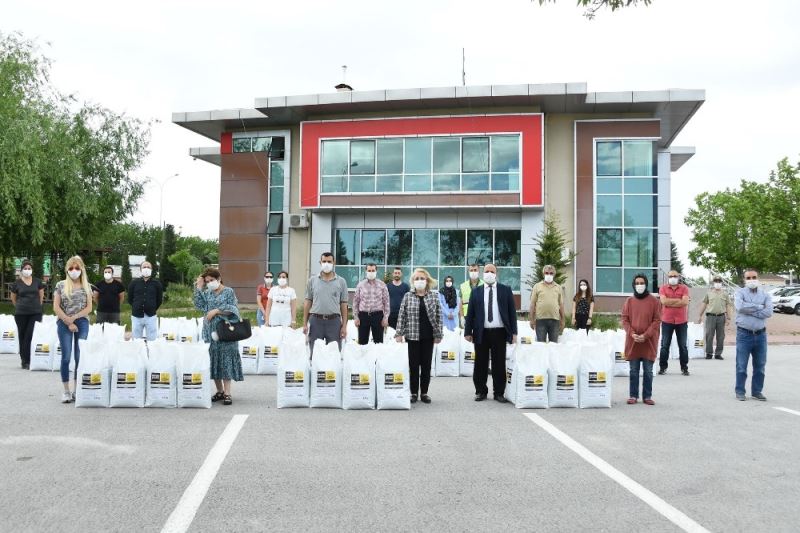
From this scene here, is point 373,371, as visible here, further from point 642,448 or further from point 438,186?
point 438,186

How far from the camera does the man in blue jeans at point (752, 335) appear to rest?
32.9 feet

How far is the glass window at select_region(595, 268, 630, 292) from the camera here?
92.4ft

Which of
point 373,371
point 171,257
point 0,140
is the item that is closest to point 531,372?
point 373,371

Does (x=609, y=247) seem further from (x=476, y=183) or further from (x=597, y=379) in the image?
(x=597, y=379)

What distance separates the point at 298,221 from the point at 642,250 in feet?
45.2

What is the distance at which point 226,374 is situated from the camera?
924 cm

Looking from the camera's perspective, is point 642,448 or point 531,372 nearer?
point 642,448

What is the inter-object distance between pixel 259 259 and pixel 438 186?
28.6 feet

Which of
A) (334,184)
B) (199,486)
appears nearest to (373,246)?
(334,184)

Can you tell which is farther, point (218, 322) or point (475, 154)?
point (475, 154)

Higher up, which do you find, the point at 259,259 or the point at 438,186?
the point at 438,186

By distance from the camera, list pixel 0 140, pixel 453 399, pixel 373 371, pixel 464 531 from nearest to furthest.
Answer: pixel 464 531 < pixel 373 371 < pixel 453 399 < pixel 0 140

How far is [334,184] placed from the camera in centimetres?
2970

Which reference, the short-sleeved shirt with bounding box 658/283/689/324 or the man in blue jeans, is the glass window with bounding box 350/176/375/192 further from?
the man in blue jeans
